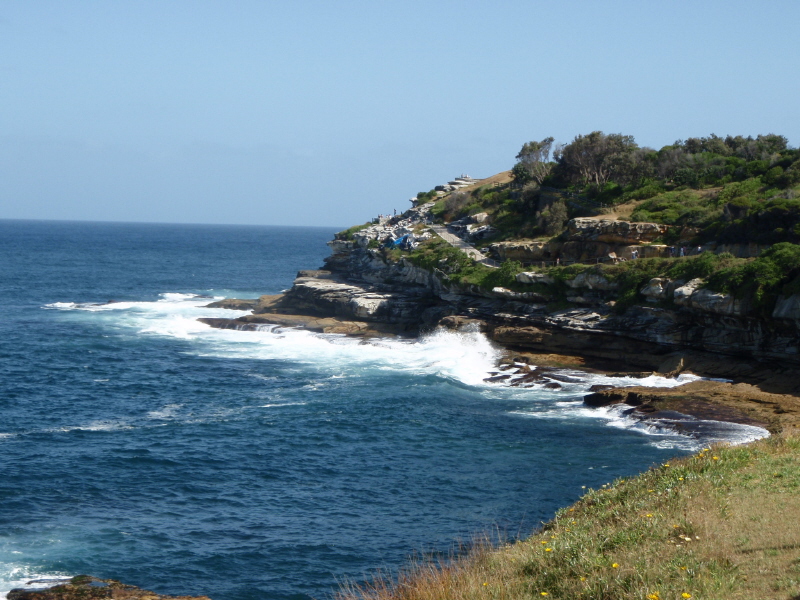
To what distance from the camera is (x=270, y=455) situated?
104 feet

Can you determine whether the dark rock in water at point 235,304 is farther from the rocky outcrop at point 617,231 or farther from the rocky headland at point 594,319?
the rocky outcrop at point 617,231

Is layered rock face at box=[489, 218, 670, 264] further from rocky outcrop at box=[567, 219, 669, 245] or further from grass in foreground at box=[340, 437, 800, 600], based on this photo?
grass in foreground at box=[340, 437, 800, 600]

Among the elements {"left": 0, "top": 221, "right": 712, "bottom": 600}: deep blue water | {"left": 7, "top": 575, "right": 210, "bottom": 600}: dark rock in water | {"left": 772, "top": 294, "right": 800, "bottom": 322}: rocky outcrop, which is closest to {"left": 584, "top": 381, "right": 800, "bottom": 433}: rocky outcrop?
{"left": 0, "top": 221, "right": 712, "bottom": 600}: deep blue water

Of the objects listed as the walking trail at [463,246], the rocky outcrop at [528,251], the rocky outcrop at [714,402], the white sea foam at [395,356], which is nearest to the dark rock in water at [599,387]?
the white sea foam at [395,356]

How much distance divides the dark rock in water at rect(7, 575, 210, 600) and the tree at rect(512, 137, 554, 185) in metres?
58.9

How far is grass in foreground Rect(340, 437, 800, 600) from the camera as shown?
40.2ft

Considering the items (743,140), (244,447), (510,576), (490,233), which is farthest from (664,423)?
(743,140)

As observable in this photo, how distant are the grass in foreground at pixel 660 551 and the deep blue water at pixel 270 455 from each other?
6924 millimetres

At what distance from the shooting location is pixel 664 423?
33844mm

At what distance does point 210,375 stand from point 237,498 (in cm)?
2029

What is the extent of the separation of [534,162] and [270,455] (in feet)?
168

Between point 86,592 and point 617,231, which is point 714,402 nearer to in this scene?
point 617,231

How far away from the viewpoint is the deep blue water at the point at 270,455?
74.3 feet

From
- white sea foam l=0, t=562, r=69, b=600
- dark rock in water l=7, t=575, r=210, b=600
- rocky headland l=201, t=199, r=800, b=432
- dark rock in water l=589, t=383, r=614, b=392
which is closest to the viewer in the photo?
dark rock in water l=7, t=575, r=210, b=600
